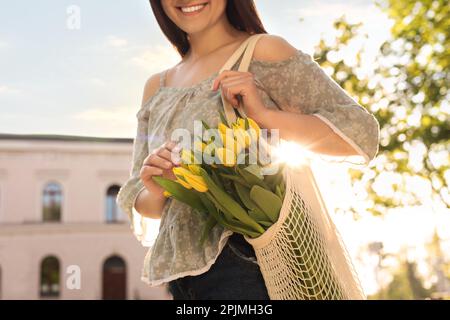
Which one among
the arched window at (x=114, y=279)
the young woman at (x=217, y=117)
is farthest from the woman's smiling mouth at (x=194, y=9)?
the arched window at (x=114, y=279)

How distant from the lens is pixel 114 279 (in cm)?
2506

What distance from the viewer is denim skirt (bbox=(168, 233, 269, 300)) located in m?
1.35

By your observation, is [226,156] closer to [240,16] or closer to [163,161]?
[163,161]

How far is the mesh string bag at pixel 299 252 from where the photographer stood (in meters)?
1.34

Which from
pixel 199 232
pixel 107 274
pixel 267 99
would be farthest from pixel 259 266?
pixel 107 274

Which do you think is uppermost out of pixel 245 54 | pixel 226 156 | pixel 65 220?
pixel 245 54

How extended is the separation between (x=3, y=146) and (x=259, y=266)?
2494cm

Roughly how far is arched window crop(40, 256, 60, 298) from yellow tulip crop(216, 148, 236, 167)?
2419 centimetres

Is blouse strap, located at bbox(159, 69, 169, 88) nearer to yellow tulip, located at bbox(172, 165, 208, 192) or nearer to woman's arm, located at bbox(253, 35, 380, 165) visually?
woman's arm, located at bbox(253, 35, 380, 165)

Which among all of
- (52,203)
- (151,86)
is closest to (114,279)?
(52,203)

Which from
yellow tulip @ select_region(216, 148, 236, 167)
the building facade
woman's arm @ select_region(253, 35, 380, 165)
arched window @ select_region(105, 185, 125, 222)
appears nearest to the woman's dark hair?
woman's arm @ select_region(253, 35, 380, 165)

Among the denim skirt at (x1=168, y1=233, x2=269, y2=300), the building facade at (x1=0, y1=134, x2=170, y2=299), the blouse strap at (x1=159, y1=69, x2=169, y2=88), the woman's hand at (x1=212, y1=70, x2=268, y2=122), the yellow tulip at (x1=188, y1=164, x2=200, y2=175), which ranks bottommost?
the building facade at (x1=0, y1=134, x2=170, y2=299)

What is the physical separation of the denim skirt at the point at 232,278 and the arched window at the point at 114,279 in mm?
23925

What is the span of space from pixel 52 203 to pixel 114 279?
3709 millimetres
